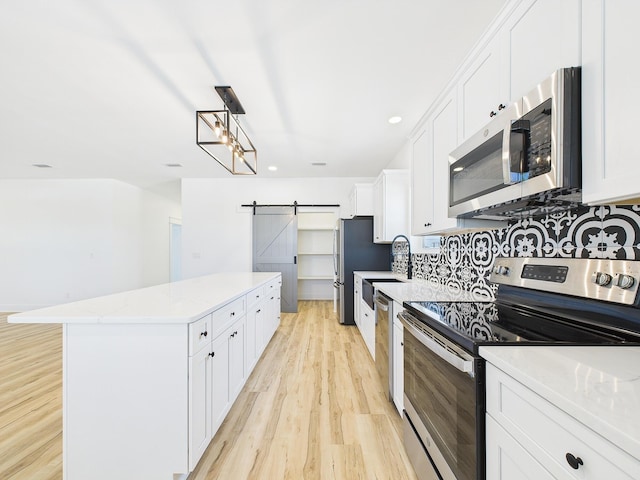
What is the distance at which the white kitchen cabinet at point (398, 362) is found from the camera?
75.1 inches

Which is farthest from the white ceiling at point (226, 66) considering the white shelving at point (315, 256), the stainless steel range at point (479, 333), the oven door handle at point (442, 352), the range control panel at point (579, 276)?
the white shelving at point (315, 256)

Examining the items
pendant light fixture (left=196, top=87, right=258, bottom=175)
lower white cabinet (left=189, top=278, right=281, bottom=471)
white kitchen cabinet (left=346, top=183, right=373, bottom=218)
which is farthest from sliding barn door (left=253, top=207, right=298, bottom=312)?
lower white cabinet (left=189, top=278, right=281, bottom=471)

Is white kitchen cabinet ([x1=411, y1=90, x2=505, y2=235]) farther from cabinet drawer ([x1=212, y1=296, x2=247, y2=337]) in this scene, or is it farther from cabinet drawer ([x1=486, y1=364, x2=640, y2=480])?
cabinet drawer ([x1=212, y1=296, x2=247, y2=337])

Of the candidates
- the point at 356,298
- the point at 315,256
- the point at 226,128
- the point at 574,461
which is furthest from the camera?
the point at 315,256

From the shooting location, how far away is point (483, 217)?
168 cm

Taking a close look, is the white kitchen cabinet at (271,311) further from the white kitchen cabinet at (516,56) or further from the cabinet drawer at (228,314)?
the white kitchen cabinet at (516,56)

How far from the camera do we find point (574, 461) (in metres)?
0.59

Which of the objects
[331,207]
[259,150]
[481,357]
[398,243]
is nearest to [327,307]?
[331,207]

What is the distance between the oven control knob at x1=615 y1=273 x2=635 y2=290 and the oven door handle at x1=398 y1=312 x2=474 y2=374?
0.59 m

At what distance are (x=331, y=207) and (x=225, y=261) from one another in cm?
243

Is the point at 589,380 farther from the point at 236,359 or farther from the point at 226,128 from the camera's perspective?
the point at 226,128

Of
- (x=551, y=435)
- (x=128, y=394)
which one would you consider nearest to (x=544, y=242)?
(x=551, y=435)

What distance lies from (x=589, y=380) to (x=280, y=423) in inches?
72.0

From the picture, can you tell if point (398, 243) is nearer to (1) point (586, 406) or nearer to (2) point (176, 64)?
(2) point (176, 64)
